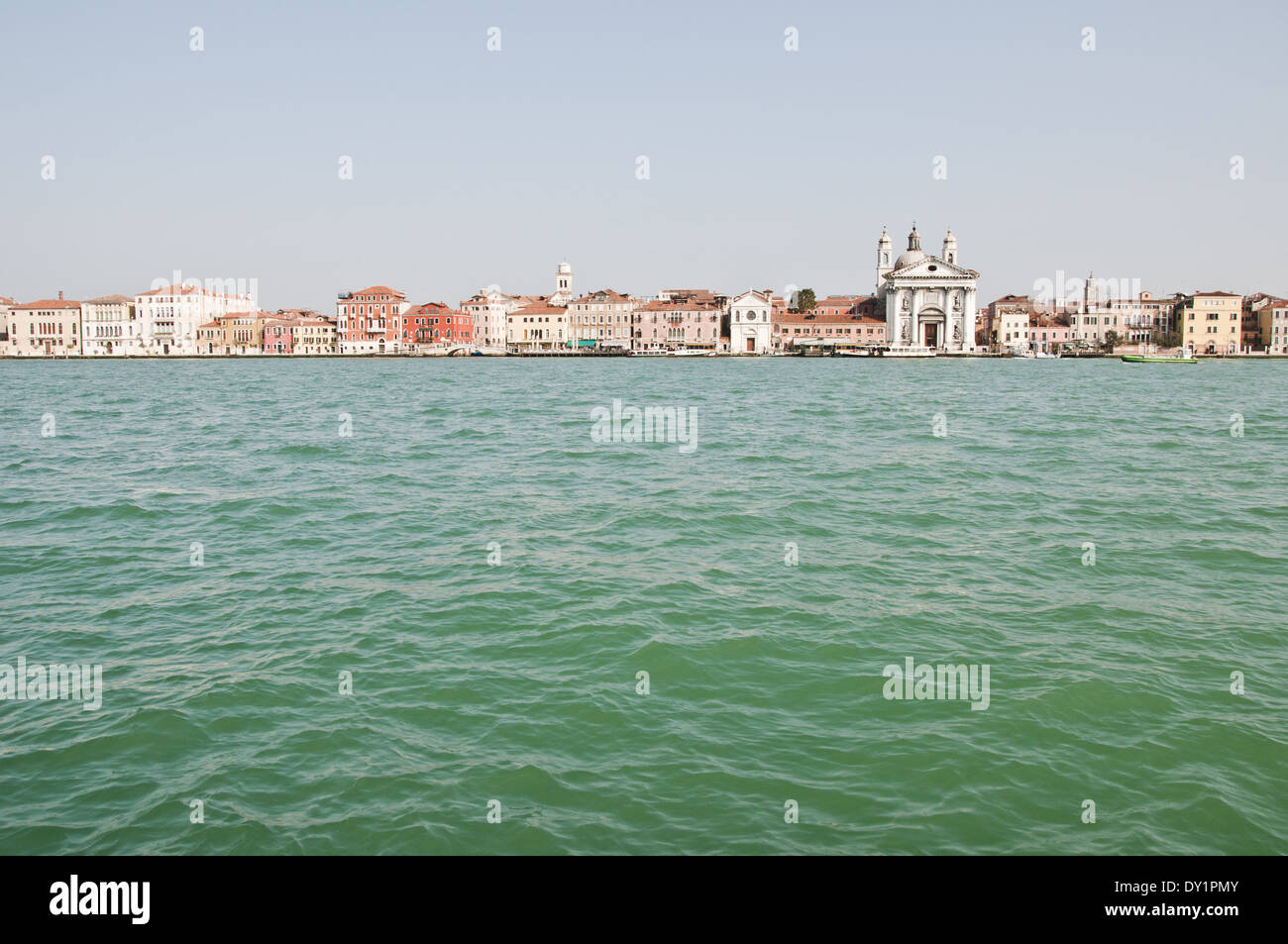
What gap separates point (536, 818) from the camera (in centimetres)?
441

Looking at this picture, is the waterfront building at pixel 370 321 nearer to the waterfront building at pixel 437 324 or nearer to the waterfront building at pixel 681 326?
the waterfront building at pixel 437 324

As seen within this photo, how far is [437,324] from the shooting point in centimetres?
9600

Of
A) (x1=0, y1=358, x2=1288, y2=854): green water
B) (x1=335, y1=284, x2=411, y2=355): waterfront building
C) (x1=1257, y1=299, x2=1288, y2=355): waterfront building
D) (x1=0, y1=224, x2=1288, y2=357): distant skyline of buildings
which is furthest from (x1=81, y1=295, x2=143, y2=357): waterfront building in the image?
(x1=1257, y1=299, x2=1288, y2=355): waterfront building

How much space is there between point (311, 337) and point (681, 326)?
37.3 m

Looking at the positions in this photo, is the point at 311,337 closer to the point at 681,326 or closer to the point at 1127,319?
the point at 681,326

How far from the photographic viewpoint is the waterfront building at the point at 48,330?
9462cm

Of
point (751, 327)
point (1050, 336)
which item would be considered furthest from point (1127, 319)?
point (751, 327)

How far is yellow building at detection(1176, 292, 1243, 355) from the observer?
85250 mm

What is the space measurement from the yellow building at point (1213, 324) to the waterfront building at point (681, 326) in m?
42.2

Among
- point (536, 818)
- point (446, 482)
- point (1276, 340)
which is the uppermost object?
point (1276, 340)

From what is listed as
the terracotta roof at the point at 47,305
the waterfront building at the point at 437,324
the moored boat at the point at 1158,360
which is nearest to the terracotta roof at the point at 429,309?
the waterfront building at the point at 437,324

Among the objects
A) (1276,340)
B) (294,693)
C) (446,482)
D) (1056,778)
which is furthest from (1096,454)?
(1276,340)
